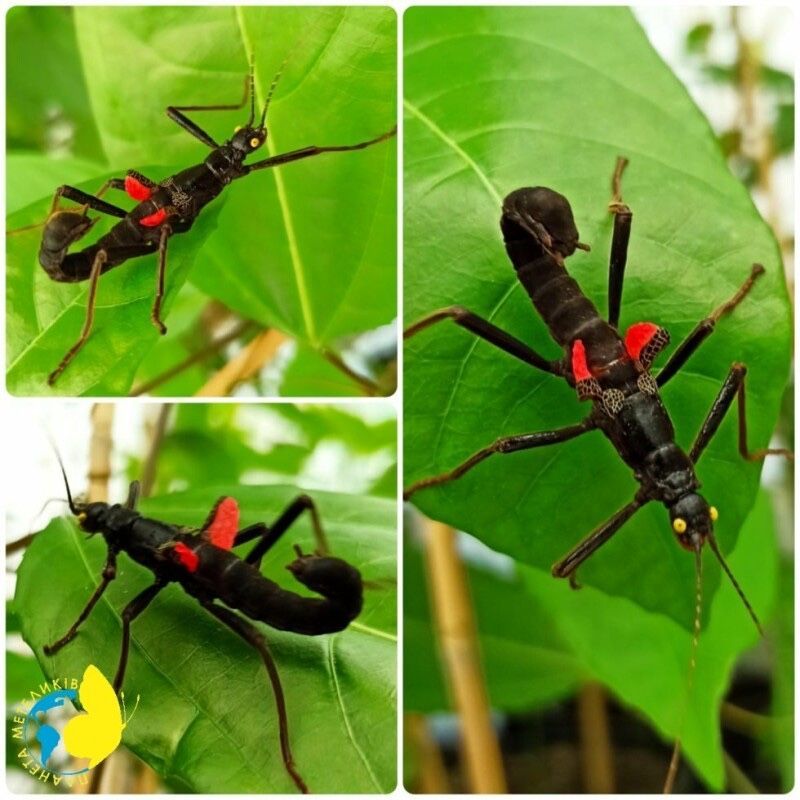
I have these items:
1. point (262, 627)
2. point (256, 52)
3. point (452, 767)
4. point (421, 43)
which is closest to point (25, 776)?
point (262, 627)

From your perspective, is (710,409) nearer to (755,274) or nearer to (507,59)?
(755,274)

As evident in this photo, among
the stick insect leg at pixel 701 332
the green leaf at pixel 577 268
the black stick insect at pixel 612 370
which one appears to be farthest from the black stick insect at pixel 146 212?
the stick insect leg at pixel 701 332

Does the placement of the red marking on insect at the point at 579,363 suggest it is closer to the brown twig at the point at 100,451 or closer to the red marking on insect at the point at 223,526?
the red marking on insect at the point at 223,526

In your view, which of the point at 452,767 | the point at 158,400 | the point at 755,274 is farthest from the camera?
A: the point at 452,767

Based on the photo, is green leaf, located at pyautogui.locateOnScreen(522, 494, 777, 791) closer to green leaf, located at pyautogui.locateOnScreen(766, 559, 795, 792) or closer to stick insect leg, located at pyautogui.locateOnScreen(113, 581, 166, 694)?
green leaf, located at pyautogui.locateOnScreen(766, 559, 795, 792)

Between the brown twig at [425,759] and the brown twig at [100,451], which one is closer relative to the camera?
the brown twig at [100,451]

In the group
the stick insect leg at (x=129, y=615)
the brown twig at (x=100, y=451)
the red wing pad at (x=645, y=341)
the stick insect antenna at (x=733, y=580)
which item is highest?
the red wing pad at (x=645, y=341)

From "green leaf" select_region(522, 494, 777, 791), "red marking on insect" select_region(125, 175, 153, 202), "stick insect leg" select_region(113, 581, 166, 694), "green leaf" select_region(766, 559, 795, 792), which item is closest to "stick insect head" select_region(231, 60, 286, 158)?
"red marking on insect" select_region(125, 175, 153, 202)
